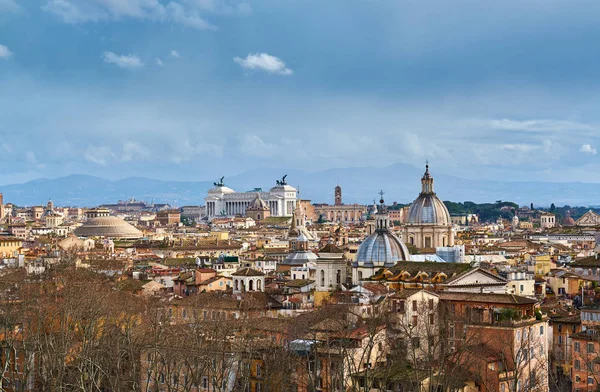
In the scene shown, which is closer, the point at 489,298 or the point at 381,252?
the point at 489,298

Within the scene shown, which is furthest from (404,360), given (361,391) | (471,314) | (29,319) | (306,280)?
(306,280)

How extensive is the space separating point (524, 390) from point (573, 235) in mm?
90585

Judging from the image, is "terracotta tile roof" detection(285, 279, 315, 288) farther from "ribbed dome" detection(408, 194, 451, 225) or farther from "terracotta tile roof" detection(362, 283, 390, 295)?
"ribbed dome" detection(408, 194, 451, 225)

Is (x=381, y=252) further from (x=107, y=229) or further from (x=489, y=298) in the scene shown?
(x=107, y=229)

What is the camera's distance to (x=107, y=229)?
146 m

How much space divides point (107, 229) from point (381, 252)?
9315 centimetres

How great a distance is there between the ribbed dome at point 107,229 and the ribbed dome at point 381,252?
86.4m

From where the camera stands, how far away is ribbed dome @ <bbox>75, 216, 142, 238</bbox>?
471 feet

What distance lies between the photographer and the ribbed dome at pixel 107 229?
14350cm

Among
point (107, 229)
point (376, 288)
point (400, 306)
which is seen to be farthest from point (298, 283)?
point (107, 229)

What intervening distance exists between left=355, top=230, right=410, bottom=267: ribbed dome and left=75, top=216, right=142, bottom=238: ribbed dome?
284 feet

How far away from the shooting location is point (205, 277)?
201ft

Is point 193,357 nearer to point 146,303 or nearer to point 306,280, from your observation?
point 146,303

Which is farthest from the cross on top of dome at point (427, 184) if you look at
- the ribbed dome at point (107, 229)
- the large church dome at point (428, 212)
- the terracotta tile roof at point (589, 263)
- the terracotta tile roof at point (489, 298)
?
the ribbed dome at point (107, 229)
